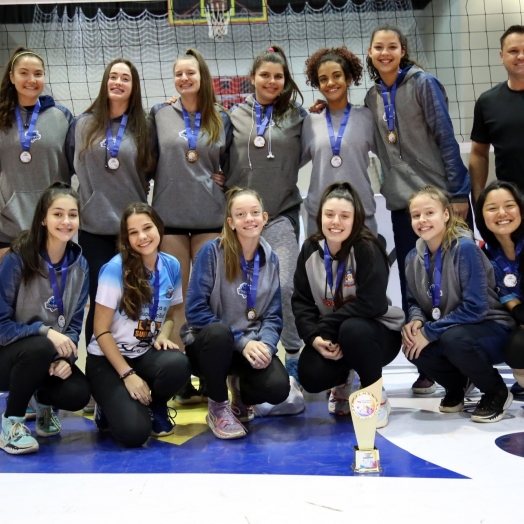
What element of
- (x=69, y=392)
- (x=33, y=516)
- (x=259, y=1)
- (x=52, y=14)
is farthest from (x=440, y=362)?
(x=52, y=14)

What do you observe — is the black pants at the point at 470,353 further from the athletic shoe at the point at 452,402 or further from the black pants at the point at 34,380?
the black pants at the point at 34,380

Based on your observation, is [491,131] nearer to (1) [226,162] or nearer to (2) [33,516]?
(1) [226,162]

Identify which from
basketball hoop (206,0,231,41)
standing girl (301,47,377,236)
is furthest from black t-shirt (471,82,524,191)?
basketball hoop (206,0,231,41)

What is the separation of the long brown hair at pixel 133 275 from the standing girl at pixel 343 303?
27.8 inches

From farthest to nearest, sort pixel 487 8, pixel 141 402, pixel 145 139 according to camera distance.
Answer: pixel 487 8
pixel 145 139
pixel 141 402

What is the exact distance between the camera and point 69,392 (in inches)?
112

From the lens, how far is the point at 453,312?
3.09 m

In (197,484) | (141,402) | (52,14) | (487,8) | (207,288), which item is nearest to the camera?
(197,484)

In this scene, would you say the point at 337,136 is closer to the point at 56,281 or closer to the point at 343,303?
the point at 343,303

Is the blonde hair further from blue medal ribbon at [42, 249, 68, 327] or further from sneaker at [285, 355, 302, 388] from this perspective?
blue medal ribbon at [42, 249, 68, 327]

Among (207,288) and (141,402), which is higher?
(207,288)

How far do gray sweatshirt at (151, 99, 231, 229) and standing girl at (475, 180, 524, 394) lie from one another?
1.34 m

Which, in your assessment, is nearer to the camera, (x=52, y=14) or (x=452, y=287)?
(x=452, y=287)

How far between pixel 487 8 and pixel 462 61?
715 millimetres
